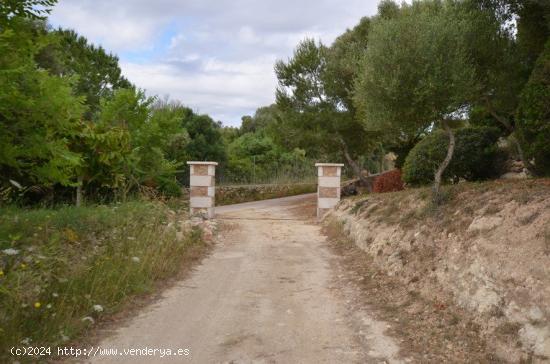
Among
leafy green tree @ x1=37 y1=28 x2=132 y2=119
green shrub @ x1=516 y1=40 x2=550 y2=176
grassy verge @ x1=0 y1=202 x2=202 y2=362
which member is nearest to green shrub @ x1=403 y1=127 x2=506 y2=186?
green shrub @ x1=516 y1=40 x2=550 y2=176

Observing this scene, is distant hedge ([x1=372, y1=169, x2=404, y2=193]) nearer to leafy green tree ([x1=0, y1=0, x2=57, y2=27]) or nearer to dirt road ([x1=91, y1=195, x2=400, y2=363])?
dirt road ([x1=91, y1=195, x2=400, y2=363])

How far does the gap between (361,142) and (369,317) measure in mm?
14486

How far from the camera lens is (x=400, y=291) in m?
6.18

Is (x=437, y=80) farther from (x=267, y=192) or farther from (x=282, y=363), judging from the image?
(x=267, y=192)

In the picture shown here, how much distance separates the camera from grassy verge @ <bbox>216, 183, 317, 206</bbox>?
865 inches

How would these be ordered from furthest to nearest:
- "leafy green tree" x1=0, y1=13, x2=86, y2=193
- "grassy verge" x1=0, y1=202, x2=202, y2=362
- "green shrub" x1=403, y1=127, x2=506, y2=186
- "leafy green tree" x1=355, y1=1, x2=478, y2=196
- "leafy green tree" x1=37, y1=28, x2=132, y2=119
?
1. "leafy green tree" x1=37, y1=28, x2=132, y2=119
2. "green shrub" x1=403, y1=127, x2=506, y2=186
3. "leafy green tree" x1=355, y1=1, x2=478, y2=196
4. "leafy green tree" x1=0, y1=13, x2=86, y2=193
5. "grassy verge" x1=0, y1=202, x2=202, y2=362

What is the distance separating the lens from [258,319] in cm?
529

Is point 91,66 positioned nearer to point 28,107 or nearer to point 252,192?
point 252,192

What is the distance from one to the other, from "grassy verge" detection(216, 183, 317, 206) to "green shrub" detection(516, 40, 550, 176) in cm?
1546

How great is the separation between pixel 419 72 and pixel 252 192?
50.9ft

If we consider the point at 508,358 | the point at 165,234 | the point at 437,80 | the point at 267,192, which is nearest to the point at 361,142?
the point at 267,192

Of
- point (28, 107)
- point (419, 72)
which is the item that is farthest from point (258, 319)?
point (419, 72)

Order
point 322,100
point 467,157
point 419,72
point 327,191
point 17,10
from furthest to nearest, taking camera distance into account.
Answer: point 322,100
point 327,191
point 467,157
point 419,72
point 17,10

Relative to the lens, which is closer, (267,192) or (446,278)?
(446,278)
